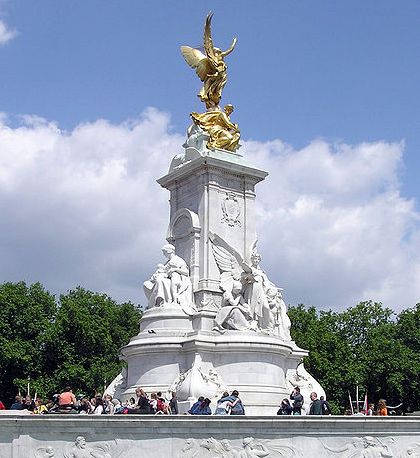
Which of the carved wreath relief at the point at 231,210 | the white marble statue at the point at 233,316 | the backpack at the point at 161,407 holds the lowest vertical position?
the backpack at the point at 161,407

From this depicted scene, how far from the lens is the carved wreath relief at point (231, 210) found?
33.2 metres

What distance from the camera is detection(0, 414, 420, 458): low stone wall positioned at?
18469mm

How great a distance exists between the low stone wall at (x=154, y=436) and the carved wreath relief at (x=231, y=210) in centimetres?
1514

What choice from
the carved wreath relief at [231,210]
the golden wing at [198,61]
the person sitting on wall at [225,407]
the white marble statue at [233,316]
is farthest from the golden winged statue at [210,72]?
the person sitting on wall at [225,407]

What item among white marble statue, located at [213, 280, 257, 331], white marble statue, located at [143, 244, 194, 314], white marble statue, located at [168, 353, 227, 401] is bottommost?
white marble statue, located at [168, 353, 227, 401]

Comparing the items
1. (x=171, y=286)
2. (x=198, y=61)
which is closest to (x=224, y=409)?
(x=171, y=286)

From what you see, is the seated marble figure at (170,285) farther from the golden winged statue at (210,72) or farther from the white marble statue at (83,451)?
the white marble statue at (83,451)

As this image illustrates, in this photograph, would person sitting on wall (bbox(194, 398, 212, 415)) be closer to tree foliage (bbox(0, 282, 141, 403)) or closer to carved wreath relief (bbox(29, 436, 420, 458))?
carved wreath relief (bbox(29, 436, 420, 458))

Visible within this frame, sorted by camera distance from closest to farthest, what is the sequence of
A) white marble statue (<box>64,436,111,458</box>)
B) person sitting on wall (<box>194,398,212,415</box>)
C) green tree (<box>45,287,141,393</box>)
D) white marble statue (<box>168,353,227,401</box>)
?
white marble statue (<box>64,436,111,458</box>)
person sitting on wall (<box>194,398,212,415</box>)
white marble statue (<box>168,353,227,401</box>)
green tree (<box>45,287,141,393</box>)

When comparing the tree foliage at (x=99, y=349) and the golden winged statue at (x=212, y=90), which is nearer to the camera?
the golden winged statue at (x=212, y=90)

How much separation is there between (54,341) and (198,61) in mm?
27268

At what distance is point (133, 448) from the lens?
1853 cm

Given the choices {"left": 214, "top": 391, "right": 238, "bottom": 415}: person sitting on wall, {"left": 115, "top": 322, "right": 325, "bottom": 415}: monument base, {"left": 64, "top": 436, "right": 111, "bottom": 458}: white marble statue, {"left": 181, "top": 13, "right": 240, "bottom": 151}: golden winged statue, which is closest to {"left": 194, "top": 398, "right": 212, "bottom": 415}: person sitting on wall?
{"left": 214, "top": 391, "right": 238, "bottom": 415}: person sitting on wall

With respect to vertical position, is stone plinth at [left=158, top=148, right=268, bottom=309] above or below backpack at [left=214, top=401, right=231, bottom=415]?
above
